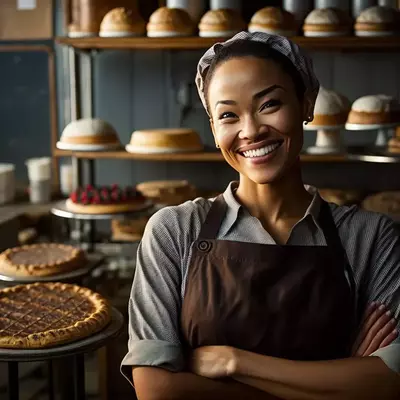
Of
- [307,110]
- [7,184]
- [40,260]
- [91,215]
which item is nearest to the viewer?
[307,110]

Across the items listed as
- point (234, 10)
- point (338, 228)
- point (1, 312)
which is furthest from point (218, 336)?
point (234, 10)

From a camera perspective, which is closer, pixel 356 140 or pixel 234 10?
pixel 234 10

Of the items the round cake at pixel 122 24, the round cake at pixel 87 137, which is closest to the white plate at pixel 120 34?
the round cake at pixel 122 24

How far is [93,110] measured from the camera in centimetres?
404

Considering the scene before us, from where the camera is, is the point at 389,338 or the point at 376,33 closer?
the point at 389,338

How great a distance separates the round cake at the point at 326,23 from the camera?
3.24m

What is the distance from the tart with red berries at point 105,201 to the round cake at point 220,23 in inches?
32.6

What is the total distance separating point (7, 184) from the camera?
12.6 ft

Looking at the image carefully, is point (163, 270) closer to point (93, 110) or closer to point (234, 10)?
point (234, 10)

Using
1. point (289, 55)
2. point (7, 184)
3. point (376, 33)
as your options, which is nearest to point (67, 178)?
point (7, 184)

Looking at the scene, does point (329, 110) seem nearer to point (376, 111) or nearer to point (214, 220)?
point (376, 111)

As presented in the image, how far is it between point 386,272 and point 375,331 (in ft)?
0.34

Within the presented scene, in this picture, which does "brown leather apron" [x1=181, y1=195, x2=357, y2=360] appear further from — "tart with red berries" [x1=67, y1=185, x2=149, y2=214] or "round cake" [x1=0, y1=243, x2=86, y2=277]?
"tart with red berries" [x1=67, y1=185, x2=149, y2=214]

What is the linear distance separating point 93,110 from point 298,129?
9.74 ft
